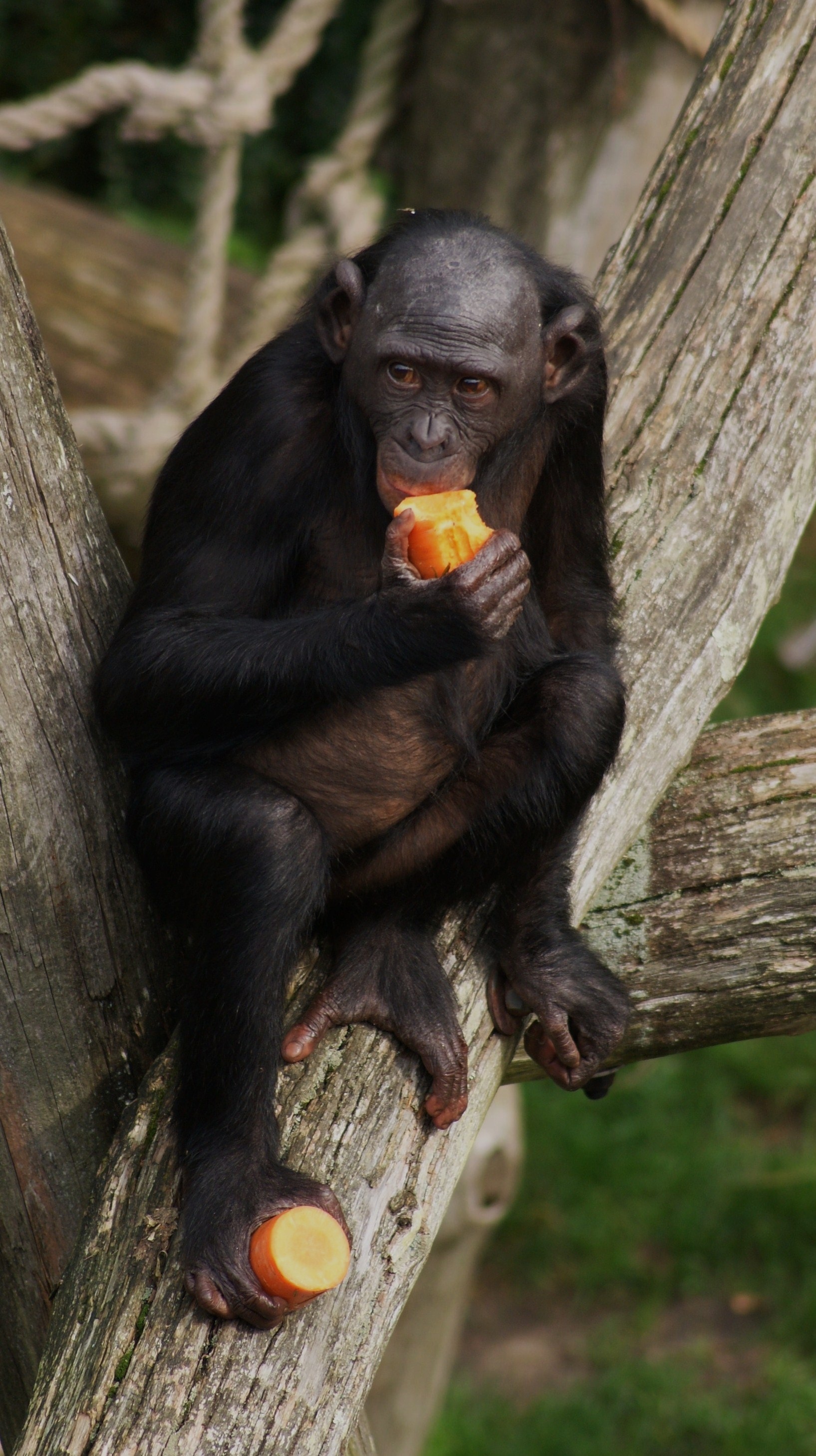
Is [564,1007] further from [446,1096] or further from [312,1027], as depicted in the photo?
[312,1027]

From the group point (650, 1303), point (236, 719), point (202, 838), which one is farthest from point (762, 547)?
point (650, 1303)

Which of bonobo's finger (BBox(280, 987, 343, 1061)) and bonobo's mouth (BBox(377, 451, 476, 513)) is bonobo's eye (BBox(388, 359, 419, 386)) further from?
bonobo's finger (BBox(280, 987, 343, 1061))

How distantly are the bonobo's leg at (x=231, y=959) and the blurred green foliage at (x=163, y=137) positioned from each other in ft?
18.4

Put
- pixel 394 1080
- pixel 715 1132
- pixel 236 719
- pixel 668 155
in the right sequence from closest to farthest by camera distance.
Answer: pixel 394 1080 → pixel 236 719 → pixel 668 155 → pixel 715 1132

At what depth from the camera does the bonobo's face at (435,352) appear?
8.91 ft

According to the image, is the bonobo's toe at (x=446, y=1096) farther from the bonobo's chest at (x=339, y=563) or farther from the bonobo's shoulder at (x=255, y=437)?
the bonobo's shoulder at (x=255, y=437)

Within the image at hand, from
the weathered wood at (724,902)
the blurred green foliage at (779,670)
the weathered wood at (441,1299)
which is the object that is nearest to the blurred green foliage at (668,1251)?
the weathered wood at (441,1299)

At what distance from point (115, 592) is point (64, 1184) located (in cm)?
110

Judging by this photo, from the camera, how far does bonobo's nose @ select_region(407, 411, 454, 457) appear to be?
2.69 meters

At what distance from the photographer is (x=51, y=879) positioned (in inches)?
99.5

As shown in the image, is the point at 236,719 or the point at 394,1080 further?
the point at 236,719

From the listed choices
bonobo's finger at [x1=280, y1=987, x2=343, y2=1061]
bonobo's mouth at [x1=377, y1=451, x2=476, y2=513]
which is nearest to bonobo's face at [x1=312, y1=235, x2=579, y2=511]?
bonobo's mouth at [x1=377, y1=451, x2=476, y2=513]

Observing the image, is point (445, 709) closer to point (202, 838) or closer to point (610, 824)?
point (610, 824)

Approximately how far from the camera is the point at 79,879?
2570 millimetres
